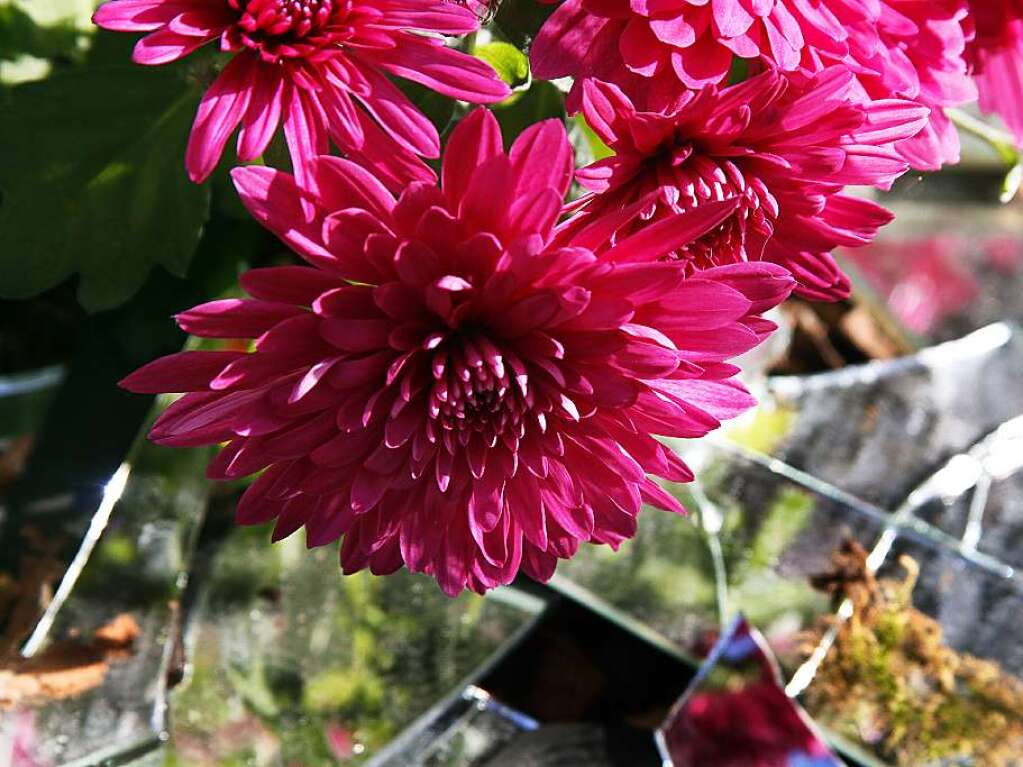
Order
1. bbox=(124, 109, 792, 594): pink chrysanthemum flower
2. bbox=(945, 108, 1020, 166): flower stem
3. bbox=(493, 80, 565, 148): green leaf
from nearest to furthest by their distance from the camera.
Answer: bbox=(124, 109, 792, 594): pink chrysanthemum flower
bbox=(493, 80, 565, 148): green leaf
bbox=(945, 108, 1020, 166): flower stem

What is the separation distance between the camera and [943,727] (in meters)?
0.47

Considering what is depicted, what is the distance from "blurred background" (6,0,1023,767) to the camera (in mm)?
411

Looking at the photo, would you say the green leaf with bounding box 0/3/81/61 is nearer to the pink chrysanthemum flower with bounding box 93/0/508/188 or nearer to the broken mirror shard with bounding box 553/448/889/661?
the pink chrysanthemum flower with bounding box 93/0/508/188

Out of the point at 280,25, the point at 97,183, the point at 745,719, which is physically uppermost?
the point at 280,25

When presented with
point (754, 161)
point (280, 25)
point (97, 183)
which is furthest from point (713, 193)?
point (97, 183)

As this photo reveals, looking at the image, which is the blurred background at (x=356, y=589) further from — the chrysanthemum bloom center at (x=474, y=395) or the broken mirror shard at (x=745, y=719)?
the chrysanthemum bloom center at (x=474, y=395)

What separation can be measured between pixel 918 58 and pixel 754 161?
0.22ft

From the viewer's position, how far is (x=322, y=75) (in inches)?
11.7

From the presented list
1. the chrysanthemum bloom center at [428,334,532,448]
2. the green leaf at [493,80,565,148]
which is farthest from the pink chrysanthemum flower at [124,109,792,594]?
the green leaf at [493,80,565,148]

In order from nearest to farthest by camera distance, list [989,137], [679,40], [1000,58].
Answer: [679,40], [1000,58], [989,137]

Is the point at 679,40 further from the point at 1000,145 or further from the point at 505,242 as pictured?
the point at 1000,145

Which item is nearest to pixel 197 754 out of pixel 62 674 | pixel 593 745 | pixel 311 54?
pixel 62 674

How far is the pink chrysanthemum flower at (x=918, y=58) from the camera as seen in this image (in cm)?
30

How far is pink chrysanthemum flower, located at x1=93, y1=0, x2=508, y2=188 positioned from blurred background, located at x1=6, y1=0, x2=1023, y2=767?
91mm
